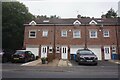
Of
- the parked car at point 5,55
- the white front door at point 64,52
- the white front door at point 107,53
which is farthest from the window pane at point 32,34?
the white front door at point 107,53

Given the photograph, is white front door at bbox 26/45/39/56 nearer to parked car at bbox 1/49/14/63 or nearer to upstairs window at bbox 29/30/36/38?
upstairs window at bbox 29/30/36/38

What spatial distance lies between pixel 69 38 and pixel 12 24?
1518 centimetres

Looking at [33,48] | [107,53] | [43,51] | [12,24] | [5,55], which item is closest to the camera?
[5,55]

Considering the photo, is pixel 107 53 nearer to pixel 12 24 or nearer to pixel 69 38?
pixel 69 38

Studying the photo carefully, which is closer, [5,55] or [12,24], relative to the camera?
[5,55]

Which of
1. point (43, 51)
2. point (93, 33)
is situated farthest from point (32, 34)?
point (93, 33)

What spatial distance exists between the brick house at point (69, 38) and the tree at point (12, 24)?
32.5 feet

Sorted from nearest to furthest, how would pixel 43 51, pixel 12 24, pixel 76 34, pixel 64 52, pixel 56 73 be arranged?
pixel 56 73, pixel 64 52, pixel 43 51, pixel 76 34, pixel 12 24

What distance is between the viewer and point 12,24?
4534cm

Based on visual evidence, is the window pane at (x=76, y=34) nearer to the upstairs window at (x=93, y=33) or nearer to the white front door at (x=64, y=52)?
the upstairs window at (x=93, y=33)

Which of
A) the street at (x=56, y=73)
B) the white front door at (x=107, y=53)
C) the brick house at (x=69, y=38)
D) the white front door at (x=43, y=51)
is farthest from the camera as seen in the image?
A: the white front door at (x=43, y=51)

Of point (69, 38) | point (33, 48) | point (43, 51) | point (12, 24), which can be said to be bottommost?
point (43, 51)

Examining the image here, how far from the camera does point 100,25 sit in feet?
121

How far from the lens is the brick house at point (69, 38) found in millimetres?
35719
